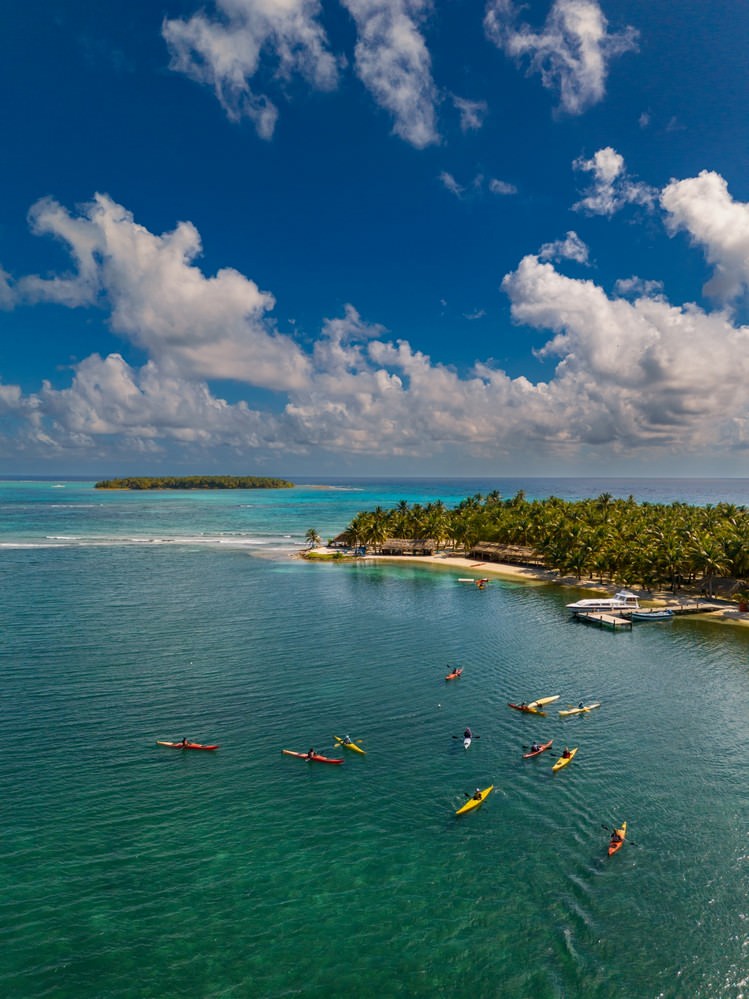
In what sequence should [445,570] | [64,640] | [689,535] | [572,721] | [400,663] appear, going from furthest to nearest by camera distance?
[445,570] → [689,535] → [64,640] → [400,663] → [572,721]

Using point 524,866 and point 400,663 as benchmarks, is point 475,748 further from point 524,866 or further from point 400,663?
point 400,663

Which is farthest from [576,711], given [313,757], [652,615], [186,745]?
[652,615]

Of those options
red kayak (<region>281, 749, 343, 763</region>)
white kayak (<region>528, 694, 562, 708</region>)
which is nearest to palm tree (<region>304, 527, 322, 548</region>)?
white kayak (<region>528, 694, 562, 708</region>)

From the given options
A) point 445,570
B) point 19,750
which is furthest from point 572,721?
point 445,570

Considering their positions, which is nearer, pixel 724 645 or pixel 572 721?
pixel 572 721

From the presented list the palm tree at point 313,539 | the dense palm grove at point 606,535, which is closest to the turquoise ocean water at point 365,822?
the dense palm grove at point 606,535

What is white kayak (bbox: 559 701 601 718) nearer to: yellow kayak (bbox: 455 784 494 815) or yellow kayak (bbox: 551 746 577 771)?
yellow kayak (bbox: 551 746 577 771)

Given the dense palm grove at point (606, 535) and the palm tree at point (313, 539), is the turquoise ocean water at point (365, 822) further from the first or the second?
the palm tree at point (313, 539)
